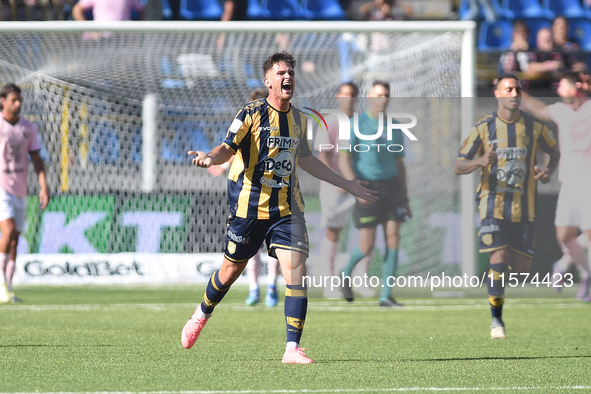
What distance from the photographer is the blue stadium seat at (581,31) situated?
58.1 ft

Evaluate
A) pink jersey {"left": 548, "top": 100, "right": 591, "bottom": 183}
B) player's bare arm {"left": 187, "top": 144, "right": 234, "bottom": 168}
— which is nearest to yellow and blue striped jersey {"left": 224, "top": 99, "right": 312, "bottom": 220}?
player's bare arm {"left": 187, "top": 144, "right": 234, "bottom": 168}

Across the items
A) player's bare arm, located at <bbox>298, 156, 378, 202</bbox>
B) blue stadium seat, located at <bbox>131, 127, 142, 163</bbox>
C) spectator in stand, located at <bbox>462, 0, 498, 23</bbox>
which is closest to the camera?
player's bare arm, located at <bbox>298, 156, 378, 202</bbox>

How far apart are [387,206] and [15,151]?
4.09 metres

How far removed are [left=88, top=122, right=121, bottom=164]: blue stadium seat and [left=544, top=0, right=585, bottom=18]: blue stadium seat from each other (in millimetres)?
10210

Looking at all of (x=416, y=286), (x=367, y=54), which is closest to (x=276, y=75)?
(x=416, y=286)

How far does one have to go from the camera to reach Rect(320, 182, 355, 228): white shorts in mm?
9766

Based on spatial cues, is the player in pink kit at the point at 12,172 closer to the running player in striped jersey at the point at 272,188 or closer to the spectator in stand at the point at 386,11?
the running player in striped jersey at the point at 272,188

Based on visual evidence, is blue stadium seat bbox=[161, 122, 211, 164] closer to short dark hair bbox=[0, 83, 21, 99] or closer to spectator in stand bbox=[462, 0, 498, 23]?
short dark hair bbox=[0, 83, 21, 99]

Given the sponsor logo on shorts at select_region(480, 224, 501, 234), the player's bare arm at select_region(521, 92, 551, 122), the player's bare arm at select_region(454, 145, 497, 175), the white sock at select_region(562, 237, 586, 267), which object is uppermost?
the player's bare arm at select_region(521, 92, 551, 122)

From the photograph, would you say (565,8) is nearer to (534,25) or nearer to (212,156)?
(534,25)

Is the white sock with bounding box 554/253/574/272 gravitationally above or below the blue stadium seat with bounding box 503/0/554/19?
below

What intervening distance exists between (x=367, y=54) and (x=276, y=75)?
23.0ft

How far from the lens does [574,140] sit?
910cm

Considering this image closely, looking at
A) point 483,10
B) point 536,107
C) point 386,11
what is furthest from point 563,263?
point 483,10
